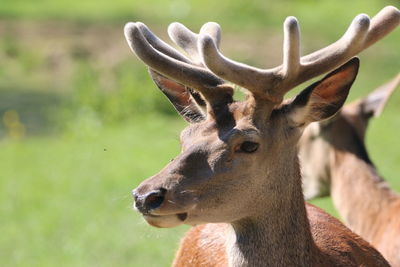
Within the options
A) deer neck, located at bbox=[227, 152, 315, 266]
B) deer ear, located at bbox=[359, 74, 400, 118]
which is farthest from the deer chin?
deer ear, located at bbox=[359, 74, 400, 118]

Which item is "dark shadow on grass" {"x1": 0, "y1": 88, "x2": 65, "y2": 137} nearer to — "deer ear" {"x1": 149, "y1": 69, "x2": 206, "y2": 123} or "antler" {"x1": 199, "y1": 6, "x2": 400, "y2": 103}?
"deer ear" {"x1": 149, "y1": 69, "x2": 206, "y2": 123}

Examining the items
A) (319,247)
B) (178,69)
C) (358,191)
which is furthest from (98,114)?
(178,69)

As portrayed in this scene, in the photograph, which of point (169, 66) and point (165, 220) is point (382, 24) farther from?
point (165, 220)

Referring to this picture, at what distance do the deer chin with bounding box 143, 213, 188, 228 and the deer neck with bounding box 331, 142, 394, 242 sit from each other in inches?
110

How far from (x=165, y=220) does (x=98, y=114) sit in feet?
41.6

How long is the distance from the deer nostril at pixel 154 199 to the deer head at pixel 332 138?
3.59m

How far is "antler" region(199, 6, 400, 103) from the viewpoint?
171 inches

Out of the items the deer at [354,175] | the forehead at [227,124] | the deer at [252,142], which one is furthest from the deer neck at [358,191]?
the forehead at [227,124]

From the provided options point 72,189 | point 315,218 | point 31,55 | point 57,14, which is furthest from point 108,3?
point 315,218

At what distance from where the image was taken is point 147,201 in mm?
4145

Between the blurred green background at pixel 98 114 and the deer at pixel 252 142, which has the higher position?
the blurred green background at pixel 98 114

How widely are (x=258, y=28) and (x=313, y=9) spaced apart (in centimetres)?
204

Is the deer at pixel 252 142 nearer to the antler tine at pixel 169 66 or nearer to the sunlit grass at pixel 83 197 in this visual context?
the antler tine at pixel 169 66

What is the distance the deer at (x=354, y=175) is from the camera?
22.4ft
